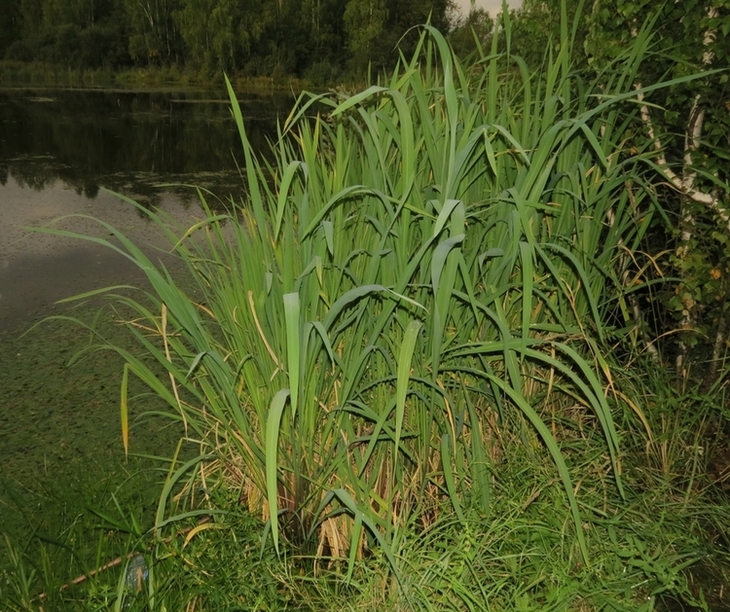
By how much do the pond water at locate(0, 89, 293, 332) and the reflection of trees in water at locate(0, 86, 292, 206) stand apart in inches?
0.4

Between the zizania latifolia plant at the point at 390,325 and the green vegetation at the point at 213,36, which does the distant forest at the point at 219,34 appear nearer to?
the green vegetation at the point at 213,36

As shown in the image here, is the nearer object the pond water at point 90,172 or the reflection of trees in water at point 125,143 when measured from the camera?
the pond water at point 90,172

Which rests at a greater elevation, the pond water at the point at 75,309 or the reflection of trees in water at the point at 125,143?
the reflection of trees in water at the point at 125,143

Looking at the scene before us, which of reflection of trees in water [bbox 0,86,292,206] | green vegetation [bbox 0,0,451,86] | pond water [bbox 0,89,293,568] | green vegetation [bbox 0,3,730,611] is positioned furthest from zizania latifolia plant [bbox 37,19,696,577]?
green vegetation [bbox 0,0,451,86]

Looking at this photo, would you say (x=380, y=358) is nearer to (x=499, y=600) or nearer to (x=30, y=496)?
(x=499, y=600)

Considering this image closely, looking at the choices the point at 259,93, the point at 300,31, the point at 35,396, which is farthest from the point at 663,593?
the point at 300,31

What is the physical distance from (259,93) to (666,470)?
13197 millimetres

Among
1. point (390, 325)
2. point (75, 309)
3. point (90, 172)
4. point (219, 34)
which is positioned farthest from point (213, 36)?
point (390, 325)

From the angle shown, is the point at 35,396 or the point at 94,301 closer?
the point at 35,396

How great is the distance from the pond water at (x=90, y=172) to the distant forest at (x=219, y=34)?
21.6ft

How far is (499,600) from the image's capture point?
38.5 inches

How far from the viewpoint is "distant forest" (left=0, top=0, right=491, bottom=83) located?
54.6 ft

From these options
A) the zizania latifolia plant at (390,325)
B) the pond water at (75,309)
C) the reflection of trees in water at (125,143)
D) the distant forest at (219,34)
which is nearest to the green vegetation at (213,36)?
the distant forest at (219,34)

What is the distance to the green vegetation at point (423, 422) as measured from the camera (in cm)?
92
